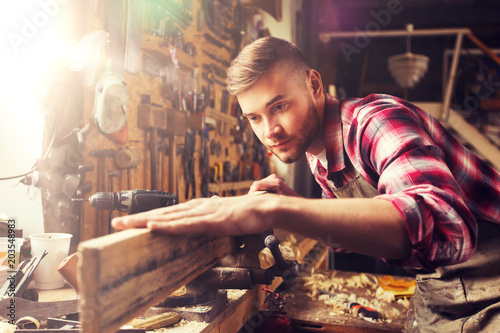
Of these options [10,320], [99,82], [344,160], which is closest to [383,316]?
[344,160]

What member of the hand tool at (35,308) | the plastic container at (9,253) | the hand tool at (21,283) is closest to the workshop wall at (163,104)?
the plastic container at (9,253)

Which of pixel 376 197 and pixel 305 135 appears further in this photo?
pixel 305 135

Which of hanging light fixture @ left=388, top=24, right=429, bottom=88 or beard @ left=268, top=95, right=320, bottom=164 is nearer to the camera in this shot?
beard @ left=268, top=95, right=320, bottom=164

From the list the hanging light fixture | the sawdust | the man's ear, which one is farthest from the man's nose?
the hanging light fixture

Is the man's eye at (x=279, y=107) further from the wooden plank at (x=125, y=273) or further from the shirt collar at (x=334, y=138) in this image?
the wooden plank at (x=125, y=273)

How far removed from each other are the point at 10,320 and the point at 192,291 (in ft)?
1.86

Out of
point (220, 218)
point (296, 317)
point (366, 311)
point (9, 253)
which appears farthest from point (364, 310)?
point (9, 253)

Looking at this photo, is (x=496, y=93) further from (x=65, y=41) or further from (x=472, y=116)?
(x=65, y=41)

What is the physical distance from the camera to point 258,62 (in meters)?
1.42

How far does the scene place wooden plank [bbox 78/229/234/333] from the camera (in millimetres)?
720

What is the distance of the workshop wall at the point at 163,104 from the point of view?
206 cm

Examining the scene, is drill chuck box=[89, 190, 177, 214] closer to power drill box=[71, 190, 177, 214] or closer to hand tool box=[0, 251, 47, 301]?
power drill box=[71, 190, 177, 214]

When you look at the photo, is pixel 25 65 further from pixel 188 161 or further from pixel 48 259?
pixel 188 161

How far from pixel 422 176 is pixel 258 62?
0.74 meters
